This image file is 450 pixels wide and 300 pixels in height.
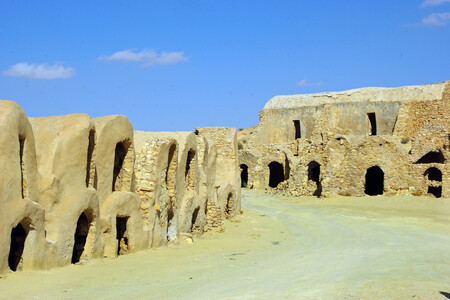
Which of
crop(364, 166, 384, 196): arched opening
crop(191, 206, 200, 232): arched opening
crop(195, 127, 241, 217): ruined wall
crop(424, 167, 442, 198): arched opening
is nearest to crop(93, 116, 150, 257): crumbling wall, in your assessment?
crop(191, 206, 200, 232): arched opening

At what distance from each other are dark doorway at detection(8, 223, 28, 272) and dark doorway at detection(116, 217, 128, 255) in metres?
3.41

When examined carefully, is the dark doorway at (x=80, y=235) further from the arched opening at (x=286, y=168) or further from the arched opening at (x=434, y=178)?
the arched opening at (x=286, y=168)

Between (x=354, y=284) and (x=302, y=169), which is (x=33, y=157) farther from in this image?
(x=302, y=169)

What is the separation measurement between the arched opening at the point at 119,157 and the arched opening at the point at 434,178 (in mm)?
18557

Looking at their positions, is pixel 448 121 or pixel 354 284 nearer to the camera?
pixel 354 284

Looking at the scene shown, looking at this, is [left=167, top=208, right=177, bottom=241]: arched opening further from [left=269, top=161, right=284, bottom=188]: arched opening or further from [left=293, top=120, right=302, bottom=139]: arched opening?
[left=293, top=120, right=302, bottom=139]: arched opening

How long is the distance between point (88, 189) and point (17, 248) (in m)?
2.05

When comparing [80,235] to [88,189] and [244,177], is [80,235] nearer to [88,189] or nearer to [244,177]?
[88,189]

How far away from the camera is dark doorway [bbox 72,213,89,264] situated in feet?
39.5

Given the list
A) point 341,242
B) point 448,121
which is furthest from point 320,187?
point 341,242

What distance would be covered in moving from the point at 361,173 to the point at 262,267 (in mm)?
17927

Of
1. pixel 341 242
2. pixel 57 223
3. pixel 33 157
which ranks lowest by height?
pixel 341 242

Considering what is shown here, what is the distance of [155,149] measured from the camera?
48.8ft

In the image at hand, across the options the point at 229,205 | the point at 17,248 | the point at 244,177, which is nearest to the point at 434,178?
the point at 244,177
